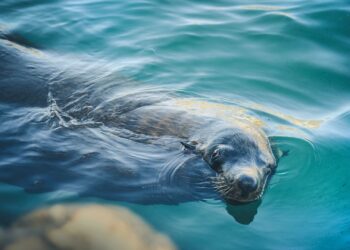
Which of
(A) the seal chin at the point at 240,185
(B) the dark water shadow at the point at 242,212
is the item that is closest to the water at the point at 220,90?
(B) the dark water shadow at the point at 242,212

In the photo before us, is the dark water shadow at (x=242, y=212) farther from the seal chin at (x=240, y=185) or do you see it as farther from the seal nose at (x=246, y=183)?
the seal nose at (x=246, y=183)

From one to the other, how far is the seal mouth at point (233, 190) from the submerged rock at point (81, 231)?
0.62m

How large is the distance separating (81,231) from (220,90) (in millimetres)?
2997

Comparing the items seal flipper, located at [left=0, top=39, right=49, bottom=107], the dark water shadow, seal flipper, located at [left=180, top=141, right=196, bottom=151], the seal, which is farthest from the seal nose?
seal flipper, located at [left=0, top=39, right=49, bottom=107]

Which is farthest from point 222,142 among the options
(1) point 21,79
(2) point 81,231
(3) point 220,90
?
(1) point 21,79

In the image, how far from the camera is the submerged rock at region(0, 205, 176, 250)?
348 centimetres

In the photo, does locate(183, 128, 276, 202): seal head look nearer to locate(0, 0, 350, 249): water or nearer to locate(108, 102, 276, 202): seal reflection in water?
locate(108, 102, 276, 202): seal reflection in water

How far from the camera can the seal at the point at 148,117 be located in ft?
13.7

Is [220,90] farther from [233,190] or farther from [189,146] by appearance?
[233,190]

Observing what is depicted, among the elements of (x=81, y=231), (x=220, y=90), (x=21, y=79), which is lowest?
(x=81, y=231)

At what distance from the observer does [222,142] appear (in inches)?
172

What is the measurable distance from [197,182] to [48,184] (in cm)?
122

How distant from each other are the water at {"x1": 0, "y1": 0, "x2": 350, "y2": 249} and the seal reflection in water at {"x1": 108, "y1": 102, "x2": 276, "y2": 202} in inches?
7.7

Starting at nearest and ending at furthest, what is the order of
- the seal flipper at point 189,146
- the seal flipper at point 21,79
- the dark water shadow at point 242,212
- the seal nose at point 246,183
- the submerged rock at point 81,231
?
1. the submerged rock at point 81,231
2. the seal nose at point 246,183
3. the dark water shadow at point 242,212
4. the seal flipper at point 189,146
5. the seal flipper at point 21,79
